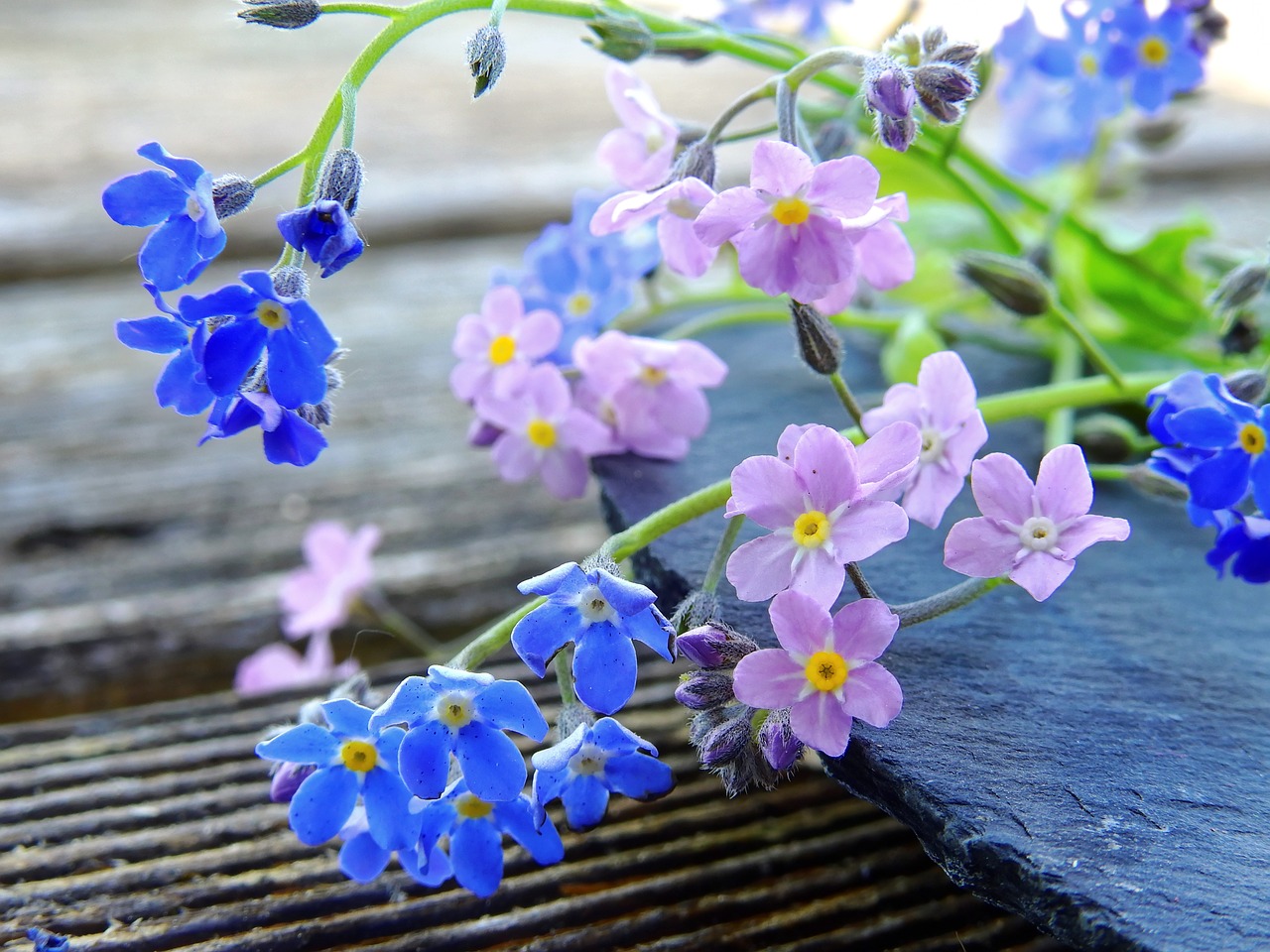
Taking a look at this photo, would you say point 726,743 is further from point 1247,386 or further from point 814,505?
point 1247,386

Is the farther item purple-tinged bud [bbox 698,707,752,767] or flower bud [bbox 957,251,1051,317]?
flower bud [bbox 957,251,1051,317]

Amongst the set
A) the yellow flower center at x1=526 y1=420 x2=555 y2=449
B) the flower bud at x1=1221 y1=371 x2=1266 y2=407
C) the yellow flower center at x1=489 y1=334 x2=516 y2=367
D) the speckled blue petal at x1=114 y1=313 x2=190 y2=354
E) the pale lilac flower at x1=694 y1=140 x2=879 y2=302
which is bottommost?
the yellow flower center at x1=526 y1=420 x2=555 y2=449

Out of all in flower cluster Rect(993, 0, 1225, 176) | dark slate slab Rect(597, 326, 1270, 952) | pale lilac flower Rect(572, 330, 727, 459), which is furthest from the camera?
flower cluster Rect(993, 0, 1225, 176)

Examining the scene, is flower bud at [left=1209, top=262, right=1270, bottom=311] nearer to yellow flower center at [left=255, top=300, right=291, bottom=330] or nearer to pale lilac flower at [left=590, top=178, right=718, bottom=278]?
pale lilac flower at [left=590, top=178, right=718, bottom=278]

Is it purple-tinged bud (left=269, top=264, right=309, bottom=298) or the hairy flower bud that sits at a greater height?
the hairy flower bud

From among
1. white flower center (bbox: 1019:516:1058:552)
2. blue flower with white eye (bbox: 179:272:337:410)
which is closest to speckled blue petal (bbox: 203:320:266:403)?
blue flower with white eye (bbox: 179:272:337:410)

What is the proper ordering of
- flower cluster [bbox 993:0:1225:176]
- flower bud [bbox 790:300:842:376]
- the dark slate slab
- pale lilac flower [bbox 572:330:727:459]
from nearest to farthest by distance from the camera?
the dark slate slab
flower bud [bbox 790:300:842:376]
pale lilac flower [bbox 572:330:727:459]
flower cluster [bbox 993:0:1225:176]

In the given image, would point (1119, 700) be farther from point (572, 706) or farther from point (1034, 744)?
point (572, 706)

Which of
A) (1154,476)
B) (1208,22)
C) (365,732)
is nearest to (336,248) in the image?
(365,732)
